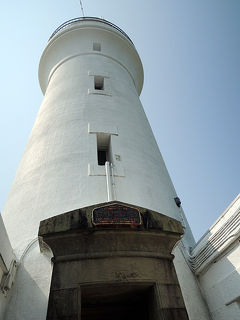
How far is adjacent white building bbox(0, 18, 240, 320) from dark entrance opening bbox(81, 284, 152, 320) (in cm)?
102

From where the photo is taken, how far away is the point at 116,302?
610 centimetres

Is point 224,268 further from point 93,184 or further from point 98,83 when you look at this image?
point 98,83

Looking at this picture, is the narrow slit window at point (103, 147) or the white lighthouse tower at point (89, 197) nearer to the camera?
the white lighthouse tower at point (89, 197)

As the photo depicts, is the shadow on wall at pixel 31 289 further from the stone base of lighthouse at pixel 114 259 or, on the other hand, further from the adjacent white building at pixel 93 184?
the stone base of lighthouse at pixel 114 259

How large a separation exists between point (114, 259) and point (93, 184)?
2650 millimetres

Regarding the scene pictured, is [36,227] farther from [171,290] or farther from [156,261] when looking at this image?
[171,290]

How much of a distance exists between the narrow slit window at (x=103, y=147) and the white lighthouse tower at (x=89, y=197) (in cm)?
4

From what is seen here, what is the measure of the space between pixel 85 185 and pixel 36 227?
1.75m

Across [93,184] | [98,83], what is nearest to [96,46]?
[98,83]

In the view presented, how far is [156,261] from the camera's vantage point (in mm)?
5590

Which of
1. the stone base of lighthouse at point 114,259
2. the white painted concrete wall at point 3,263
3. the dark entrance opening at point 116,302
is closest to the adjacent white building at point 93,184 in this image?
the white painted concrete wall at point 3,263

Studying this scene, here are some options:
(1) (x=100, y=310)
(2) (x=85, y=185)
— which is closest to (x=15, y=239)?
(2) (x=85, y=185)

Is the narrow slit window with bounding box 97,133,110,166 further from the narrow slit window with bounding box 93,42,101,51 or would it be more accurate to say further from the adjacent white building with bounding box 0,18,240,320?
the narrow slit window with bounding box 93,42,101,51

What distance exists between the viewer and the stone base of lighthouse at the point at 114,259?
5039 millimetres
